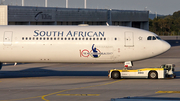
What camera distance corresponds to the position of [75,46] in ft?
99.2

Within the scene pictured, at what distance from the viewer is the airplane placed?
99.2 feet

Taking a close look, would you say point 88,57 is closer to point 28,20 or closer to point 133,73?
point 133,73

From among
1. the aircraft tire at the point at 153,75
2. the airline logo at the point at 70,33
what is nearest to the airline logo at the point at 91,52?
the airline logo at the point at 70,33

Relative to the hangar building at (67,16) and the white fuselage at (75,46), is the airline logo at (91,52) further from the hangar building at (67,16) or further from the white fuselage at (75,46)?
the hangar building at (67,16)

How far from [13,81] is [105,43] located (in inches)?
364

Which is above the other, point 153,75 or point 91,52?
point 91,52

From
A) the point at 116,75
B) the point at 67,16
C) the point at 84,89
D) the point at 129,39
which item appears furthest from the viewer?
the point at 67,16

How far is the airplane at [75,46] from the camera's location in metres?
30.2

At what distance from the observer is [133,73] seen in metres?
29.9

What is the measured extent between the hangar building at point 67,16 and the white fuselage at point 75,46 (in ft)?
78.1

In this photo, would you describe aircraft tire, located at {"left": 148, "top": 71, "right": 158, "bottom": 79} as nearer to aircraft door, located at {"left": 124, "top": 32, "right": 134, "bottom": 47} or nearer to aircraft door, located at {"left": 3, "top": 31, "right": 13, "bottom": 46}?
aircraft door, located at {"left": 124, "top": 32, "right": 134, "bottom": 47}

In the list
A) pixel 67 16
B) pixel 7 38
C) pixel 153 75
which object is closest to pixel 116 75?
pixel 153 75

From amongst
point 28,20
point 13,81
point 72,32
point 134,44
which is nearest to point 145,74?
point 134,44

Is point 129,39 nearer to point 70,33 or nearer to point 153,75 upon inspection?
point 153,75
